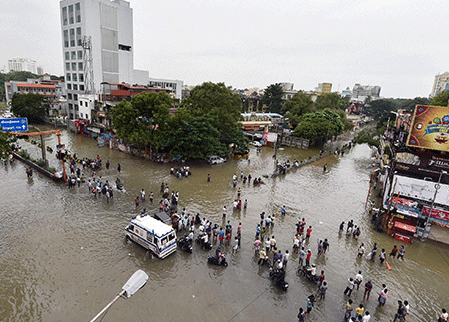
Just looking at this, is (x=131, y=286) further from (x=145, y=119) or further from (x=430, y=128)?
(x=145, y=119)

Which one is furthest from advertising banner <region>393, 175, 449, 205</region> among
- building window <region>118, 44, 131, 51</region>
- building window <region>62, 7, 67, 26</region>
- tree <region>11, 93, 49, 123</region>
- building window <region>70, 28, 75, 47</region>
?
building window <region>62, 7, 67, 26</region>

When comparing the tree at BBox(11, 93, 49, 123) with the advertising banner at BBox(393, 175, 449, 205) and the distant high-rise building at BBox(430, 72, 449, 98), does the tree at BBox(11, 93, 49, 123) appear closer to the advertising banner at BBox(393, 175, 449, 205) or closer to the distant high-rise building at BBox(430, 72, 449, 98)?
the advertising banner at BBox(393, 175, 449, 205)

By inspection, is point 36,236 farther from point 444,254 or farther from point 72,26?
point 72,26

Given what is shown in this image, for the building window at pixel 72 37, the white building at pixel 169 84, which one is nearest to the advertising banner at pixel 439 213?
the building window at pixel 72 37

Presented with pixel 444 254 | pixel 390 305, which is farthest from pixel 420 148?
pixel 390 305

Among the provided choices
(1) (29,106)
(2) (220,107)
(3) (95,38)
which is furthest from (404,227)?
(1) (29,106)

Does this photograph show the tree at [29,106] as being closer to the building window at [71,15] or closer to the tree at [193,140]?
the building window at [71,15]
